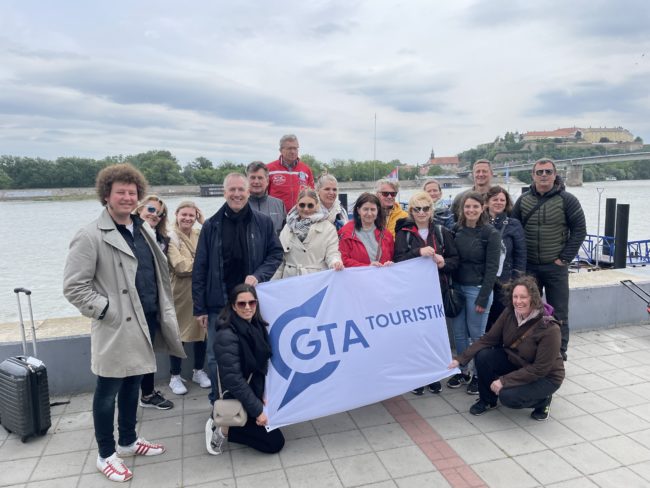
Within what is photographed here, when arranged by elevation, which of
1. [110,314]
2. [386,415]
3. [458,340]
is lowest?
[386,415]

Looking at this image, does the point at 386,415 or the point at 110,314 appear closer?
the point at 110,314

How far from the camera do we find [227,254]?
10.9 feet

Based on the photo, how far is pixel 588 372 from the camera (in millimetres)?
4301

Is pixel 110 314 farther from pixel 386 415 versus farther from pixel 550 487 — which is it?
pixel 550 487

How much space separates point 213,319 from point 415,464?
1704mm

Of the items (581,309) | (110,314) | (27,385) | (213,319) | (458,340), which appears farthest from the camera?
(581,309)

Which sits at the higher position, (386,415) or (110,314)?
(110,314)

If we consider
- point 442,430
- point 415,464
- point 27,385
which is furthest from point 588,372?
point 27,385

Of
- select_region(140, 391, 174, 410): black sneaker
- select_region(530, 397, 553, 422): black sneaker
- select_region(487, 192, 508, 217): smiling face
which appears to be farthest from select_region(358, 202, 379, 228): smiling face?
select_region(140, 391, 174, 410): black sneaker

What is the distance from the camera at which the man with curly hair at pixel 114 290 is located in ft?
8.39

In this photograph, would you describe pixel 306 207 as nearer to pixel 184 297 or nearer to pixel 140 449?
pixel 184 297

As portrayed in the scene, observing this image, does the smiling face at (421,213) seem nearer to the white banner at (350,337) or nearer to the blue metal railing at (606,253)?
the white banner at (350,337)

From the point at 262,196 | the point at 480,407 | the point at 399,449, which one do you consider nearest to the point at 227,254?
the point at 262,196

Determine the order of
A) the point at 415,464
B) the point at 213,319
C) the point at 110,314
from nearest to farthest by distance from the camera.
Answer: the point at 110,314, the point at 415,464, the point at 213,319
